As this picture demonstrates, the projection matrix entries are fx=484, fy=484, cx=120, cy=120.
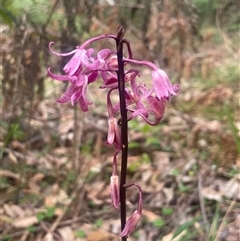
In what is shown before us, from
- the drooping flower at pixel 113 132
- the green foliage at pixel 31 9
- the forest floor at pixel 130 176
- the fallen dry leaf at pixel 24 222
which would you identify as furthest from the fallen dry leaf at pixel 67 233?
the drooping flower at pixel 113 132

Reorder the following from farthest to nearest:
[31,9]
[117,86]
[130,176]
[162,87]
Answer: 1. [130,176]
2. [31,9]
3. [117,86]
4. [162,87]

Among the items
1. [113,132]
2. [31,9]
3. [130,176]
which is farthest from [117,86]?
[130,176]

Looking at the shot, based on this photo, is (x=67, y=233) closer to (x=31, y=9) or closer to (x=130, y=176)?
(x=130, y=176)

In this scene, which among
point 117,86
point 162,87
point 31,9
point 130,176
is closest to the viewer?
point 162,87

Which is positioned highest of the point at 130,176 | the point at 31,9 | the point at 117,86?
the point at 31,9

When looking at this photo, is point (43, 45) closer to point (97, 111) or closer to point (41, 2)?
point (41, 2)

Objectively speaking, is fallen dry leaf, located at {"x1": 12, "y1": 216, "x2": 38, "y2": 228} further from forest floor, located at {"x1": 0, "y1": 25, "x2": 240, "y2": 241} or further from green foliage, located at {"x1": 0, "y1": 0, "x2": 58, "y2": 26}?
green foliage, located at {"x1": 0, "y1": 0, "x2": 58, "y2": 26}

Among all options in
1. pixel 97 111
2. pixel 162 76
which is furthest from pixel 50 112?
pixel 162 76

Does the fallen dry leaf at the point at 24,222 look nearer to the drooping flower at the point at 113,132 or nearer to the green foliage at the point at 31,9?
the green foliage at the point at 31,9

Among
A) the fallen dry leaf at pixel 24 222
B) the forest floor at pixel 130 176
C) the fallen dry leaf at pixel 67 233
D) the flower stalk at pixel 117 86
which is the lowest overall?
the fallen dry leaf at pixel 67 233

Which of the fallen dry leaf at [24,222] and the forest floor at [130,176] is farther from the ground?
the forest floor at [130,176]

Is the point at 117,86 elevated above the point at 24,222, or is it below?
above
